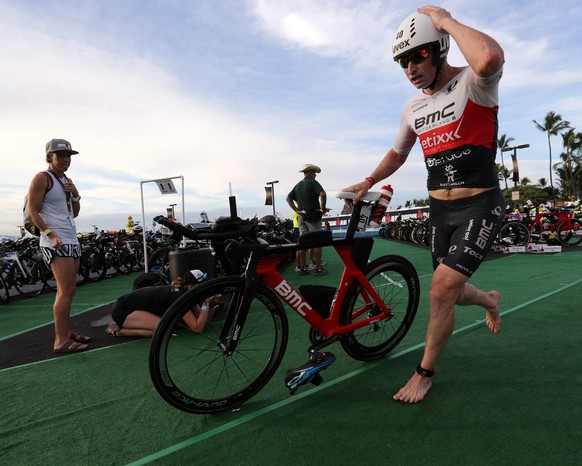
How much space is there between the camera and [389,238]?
62.1 ft

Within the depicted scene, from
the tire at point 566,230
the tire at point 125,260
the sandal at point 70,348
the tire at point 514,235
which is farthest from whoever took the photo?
the tire at point 566,230

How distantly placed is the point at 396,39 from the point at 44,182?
307 cm

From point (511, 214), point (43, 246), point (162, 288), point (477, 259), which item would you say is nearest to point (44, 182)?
point (43, 246)

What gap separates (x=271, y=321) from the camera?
2314 mm

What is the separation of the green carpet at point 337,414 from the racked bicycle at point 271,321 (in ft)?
0.55

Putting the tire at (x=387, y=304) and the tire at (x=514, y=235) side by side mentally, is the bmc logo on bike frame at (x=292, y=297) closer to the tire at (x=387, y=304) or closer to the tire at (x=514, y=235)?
the tire at (x=387, y=304)

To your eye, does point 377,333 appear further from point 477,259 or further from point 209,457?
point 209,457

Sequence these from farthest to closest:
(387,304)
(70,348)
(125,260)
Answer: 1. (125,260)
2. (70,348)
3. (387,304)

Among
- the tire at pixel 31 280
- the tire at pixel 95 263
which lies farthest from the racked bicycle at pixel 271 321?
the tire at pixel 95 263

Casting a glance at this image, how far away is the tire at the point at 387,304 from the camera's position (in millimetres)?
2670

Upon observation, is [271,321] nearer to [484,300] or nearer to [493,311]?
[484,300]

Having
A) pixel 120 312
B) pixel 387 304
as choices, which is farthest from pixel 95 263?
pixel 387 304

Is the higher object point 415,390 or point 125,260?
point 125,260

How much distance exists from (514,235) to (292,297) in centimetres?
1015
